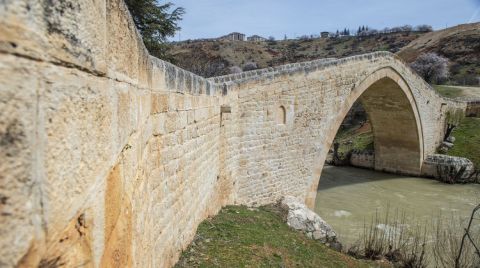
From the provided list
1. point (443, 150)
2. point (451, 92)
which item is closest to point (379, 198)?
point (443, 150)

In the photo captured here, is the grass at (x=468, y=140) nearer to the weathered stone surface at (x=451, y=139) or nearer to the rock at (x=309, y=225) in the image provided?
the weathered stone surface at (x=451, y=139)

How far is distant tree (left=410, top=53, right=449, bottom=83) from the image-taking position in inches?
1506

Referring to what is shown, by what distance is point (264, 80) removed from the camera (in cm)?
836

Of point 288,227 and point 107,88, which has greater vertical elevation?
point 107,88

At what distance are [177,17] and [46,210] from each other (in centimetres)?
1645

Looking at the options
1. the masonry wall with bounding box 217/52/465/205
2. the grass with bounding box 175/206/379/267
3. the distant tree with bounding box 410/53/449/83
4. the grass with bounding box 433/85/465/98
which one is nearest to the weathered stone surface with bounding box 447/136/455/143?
the grass with bounding box 433/85/465/98

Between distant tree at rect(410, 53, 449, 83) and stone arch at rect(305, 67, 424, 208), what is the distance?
73.2 ft

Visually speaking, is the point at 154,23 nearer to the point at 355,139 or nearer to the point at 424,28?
the point at 355,139

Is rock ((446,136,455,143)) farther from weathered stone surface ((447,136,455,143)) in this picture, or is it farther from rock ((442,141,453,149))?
rock ((442,141,453,149))

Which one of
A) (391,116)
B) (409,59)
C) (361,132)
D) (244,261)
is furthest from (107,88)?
(409,59)

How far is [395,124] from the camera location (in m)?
19.6

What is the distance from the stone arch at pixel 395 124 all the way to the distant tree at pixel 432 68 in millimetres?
22313

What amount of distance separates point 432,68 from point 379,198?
29928mm

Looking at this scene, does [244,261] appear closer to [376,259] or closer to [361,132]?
[376,259]
